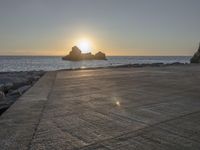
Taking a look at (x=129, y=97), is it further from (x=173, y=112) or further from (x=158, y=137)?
(x=158, y=137)

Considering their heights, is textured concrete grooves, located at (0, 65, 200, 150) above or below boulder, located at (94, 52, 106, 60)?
below

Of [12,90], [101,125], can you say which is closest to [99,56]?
[12,90]

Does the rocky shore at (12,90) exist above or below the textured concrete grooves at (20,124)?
below

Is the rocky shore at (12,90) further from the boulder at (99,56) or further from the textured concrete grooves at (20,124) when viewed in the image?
the boulder at (99,56)

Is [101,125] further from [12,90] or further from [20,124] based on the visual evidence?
[12,90]

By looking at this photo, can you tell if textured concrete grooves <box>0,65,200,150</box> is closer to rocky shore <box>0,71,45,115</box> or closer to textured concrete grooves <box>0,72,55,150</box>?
textured concrete grooves <box>0,72,55,150</box>

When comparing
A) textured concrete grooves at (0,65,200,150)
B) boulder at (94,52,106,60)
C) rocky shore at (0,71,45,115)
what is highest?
boulder at (94,52,106,60)

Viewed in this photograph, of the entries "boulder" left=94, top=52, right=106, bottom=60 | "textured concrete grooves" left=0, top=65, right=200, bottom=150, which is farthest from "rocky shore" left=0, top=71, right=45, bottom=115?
"boulder" left=94, top=52, right=106, bottom=60

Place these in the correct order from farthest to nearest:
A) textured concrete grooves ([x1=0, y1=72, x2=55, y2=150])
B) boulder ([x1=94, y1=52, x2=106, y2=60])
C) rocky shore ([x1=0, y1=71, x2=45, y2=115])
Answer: boulder ([x1=94, y1=52, x2=106, y2=60])
rocky shore ([x1=0, y1=71, x2=45, y2=115])
textured concrete grooves ([x1=0, y1=72, x2=55, y2=150])

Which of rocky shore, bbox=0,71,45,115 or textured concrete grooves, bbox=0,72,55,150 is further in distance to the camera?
rocky shore, bbox=0,71,45,115

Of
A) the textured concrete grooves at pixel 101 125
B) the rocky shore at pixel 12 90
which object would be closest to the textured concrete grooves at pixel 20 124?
the textured concrete grooves at pixel 101 125

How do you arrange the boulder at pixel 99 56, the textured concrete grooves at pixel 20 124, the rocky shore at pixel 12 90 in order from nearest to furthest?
the textured concrete grooves at pixel 20 124, the rocky shore at pixel 12 90, the boulder at pixel 99 56

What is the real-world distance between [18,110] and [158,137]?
2.51 meters

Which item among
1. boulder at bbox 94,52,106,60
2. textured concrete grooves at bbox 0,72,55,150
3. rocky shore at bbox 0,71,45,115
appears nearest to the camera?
textured concrete grooves at bbox 0,72,55,150
